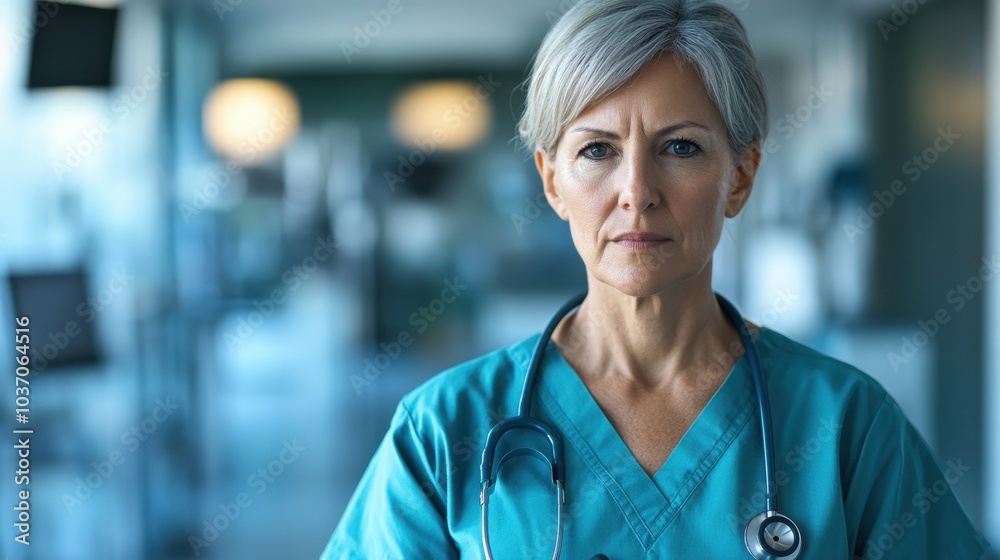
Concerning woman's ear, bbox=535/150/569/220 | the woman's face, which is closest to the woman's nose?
the woman's face

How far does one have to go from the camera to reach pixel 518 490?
0.94 m

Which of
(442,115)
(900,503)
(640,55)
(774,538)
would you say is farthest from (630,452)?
(442,115)

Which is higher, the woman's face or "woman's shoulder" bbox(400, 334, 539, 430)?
the woman's face

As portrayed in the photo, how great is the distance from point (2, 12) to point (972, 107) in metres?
3.04

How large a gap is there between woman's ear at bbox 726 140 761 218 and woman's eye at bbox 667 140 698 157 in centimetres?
9

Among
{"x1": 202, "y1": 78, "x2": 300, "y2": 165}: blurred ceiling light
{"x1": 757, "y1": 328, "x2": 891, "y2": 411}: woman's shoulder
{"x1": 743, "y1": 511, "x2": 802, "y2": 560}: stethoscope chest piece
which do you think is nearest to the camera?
{"x1": 743, "y1": 511, "x2": 802, "y2": 560}: stethoscope chest piece

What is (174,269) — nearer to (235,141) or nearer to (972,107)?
(235,141)

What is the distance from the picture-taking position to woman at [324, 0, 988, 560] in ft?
3.05

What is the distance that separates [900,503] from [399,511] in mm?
564

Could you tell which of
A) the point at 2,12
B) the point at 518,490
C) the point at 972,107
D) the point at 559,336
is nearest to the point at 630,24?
the point at 559,336

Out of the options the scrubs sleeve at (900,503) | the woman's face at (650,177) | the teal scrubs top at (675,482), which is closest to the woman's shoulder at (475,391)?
the teal scrubs top at (675,482)

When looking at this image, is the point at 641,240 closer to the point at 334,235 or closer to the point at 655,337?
the point at 655,337

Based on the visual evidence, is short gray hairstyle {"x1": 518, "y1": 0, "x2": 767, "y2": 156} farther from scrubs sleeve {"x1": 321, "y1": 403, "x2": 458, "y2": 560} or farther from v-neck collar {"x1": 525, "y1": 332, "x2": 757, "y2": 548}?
scrubs sleeve {"x1": 321, "y1": 403, "x2": 458, "y2": 560}

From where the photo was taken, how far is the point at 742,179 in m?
1.04
